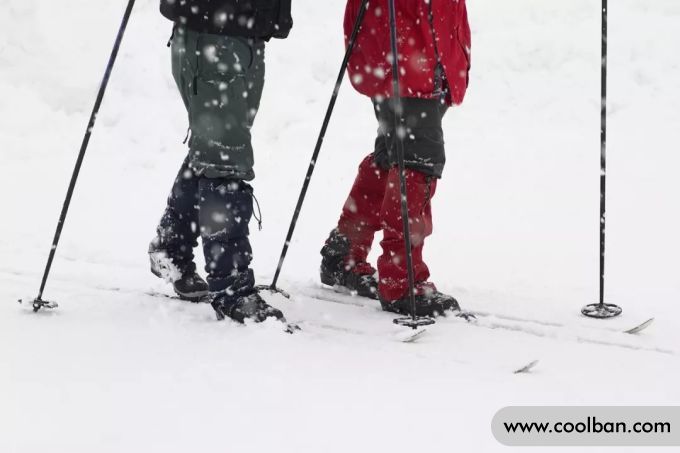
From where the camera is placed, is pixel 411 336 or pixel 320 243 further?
pixel 320 243

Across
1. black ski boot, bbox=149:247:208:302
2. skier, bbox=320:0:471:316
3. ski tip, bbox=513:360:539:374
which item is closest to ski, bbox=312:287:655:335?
skier, bbox=320:0:471:316

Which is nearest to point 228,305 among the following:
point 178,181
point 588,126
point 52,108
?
point 178,181

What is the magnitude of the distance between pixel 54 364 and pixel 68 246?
7.12 ft

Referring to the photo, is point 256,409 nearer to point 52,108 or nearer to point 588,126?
point 588,126

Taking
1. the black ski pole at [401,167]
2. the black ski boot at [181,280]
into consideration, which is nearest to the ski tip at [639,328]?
the black ski pole at [401,167]

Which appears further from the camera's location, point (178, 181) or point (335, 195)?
point (335, 195)

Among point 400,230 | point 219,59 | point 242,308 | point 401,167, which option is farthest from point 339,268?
point 219,59

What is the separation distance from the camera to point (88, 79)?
7477 millimetres

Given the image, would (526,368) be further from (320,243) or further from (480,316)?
(320,243)

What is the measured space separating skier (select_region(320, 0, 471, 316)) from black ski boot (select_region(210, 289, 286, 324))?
23.6 inches

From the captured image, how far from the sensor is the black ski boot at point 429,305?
3.18 metres

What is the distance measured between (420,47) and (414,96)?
0.20 meters

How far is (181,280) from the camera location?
10.9 ft

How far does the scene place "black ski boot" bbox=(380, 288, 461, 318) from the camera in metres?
3.18
